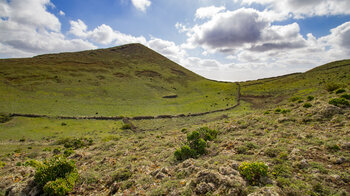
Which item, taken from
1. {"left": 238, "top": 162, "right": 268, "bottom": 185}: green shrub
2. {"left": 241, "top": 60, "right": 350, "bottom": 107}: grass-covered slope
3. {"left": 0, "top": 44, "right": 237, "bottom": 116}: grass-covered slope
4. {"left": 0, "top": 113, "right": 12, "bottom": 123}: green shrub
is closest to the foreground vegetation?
{"left": 238, "top": 162, "right": 268, "bottom": 185}: green shrub

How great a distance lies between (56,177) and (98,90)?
80838mm

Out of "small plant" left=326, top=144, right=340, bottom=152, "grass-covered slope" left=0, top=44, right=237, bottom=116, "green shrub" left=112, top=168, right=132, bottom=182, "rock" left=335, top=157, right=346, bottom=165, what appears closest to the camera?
"rock" left=335, top=157, right=346, bottom=165

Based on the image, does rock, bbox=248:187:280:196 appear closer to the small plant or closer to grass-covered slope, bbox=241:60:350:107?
the small plant

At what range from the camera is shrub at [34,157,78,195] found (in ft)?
31.9

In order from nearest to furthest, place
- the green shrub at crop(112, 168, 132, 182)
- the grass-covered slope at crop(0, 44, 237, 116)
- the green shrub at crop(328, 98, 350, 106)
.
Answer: the green shrub at crop(112, 168, 132, 182) → the green shrub at crop(328, 98, 350, 106) → the grass-covered slope at crop(0, 44, 237, 116)

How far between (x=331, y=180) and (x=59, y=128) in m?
54.9

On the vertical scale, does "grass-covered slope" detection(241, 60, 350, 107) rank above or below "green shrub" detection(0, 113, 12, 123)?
above

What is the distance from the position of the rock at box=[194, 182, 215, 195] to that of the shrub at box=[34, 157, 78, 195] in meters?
8.98

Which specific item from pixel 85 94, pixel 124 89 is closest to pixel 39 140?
pixel 85 94

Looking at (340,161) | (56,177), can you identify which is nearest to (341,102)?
(340,161)

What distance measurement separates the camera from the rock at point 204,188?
739 centimetres

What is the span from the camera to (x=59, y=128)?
4309 centimetres

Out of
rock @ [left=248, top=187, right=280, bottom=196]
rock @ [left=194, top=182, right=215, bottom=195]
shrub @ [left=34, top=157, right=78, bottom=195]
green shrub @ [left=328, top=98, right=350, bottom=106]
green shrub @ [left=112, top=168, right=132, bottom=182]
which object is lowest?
green shrub @ [left=112, top=168, right=132, bottom=182]

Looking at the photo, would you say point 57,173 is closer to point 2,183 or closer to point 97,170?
point 97,170
